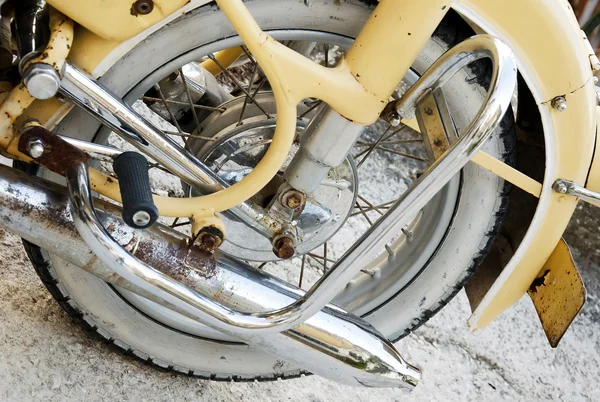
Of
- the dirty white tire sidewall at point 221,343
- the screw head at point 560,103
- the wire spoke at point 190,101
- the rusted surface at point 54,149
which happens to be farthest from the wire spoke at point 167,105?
the screw head at point 560,103

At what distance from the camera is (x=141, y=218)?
731 mm

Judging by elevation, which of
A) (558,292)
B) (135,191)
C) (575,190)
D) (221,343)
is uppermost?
(575,190)

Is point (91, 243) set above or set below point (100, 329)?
above

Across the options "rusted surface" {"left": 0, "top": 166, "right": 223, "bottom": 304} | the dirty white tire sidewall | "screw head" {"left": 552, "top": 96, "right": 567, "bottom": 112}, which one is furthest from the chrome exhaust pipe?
"screw head" {"left": 552, "top": 96, "right": 567, "bottom": 112}

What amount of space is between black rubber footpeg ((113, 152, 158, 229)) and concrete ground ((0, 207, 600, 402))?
449 mm

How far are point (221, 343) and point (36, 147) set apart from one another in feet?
1.52

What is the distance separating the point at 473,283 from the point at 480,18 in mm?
429

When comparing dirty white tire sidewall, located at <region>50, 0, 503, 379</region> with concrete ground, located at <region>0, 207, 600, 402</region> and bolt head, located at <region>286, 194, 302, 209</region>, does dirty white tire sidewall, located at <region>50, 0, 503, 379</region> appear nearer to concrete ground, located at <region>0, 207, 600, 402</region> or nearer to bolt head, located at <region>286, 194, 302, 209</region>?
concrete ground, located at <region>0, 207, 600, 402</region>

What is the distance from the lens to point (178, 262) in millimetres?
891

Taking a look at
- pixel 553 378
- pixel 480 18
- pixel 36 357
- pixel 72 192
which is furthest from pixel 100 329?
pixel 553 378

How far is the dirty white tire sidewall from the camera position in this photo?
0.85m

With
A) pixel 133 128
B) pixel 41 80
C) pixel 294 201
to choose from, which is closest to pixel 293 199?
pixel 294 201

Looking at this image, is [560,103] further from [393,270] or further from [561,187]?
[393,270]

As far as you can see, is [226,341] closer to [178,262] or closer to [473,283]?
[178,262]
